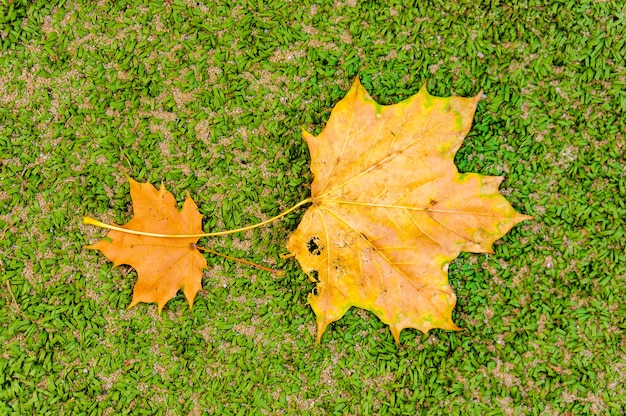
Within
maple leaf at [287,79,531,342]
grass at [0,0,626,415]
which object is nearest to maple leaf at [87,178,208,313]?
grass at [0,0,626,415]

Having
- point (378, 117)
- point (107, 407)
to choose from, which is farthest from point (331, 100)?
point (107, 407)

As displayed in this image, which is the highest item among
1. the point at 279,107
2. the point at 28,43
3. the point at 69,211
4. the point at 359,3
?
the point at 359,3

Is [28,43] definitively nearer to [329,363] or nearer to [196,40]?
[196,40]

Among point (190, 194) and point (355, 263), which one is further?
point (190, 194)

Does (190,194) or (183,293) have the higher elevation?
→ (190,194)

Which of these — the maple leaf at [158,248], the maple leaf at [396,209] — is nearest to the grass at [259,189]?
the maple leaf at [158,248]

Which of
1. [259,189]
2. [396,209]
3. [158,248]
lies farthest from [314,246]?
[158,248]

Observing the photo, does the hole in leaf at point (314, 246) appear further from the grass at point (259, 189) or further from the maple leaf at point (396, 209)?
the grass at point (259, 189)
